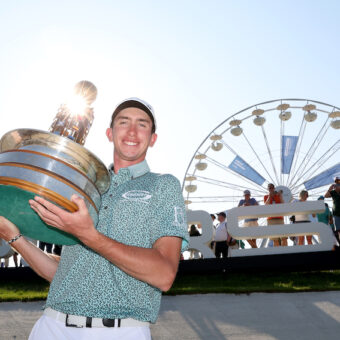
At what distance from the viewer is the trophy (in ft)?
4.33

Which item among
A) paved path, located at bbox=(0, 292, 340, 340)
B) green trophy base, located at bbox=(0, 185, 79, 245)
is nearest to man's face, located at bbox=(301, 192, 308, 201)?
paved path, located at bbox=(0, 292, 340, 340)

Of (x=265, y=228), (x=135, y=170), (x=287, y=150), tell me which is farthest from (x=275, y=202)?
(x=135, y=170)

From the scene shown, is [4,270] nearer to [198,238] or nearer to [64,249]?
[198,238]

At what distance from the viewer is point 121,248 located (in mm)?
1433

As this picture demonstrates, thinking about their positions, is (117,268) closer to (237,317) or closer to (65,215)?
(65,215)

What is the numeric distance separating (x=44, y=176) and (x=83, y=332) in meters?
0.78

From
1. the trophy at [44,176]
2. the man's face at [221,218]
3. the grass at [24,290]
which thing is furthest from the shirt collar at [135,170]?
the man's face at [221,218]

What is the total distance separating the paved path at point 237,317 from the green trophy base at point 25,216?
3793 millimetres

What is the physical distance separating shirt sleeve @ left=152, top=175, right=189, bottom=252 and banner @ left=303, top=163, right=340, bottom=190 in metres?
19.5

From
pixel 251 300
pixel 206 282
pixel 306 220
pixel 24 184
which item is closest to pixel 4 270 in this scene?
pixel 206 282

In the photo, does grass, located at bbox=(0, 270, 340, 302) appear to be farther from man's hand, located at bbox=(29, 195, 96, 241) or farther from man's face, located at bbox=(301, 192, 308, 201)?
man's hand, located at bbox=(29, 195, 96, 241)

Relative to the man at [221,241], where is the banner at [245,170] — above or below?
above

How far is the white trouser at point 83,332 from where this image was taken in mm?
1673

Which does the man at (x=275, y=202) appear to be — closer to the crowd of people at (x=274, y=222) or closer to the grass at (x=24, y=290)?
the crowd of people at (x=274, y=222)
